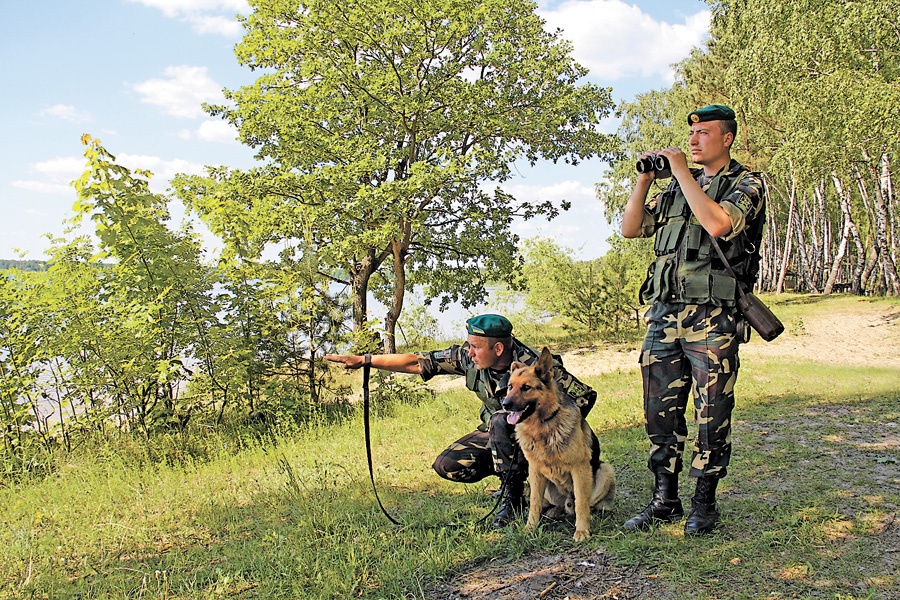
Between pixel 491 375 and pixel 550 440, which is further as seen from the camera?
pixel 491 375

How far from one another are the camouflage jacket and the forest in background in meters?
3.21

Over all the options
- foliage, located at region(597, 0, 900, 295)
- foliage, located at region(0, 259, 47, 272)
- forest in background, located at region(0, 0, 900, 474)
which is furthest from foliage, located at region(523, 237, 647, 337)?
foliage, located at region(0, 259, 47, 272)

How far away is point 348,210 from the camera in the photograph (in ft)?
35.7

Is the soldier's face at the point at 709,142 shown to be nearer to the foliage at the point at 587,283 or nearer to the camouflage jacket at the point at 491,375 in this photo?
the camouflage jacket at the point at 491,375

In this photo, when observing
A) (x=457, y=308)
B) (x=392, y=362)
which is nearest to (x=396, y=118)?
(x=457, y=308)

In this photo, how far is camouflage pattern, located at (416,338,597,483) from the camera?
3773 mm

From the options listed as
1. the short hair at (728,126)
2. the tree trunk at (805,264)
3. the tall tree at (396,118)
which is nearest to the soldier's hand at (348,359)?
the short hair at (728,126)

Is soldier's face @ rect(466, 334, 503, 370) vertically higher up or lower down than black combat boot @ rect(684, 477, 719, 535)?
higher up

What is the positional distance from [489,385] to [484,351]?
319mm

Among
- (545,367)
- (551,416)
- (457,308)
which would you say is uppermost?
(457,308)

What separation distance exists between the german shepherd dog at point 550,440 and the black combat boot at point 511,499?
252 millimetres

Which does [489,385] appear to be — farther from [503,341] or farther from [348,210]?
[348,210]

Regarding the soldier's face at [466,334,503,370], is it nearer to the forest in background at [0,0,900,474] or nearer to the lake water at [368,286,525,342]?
the forest in background at [0,0,900,474]

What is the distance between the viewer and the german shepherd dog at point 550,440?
11.2ft
